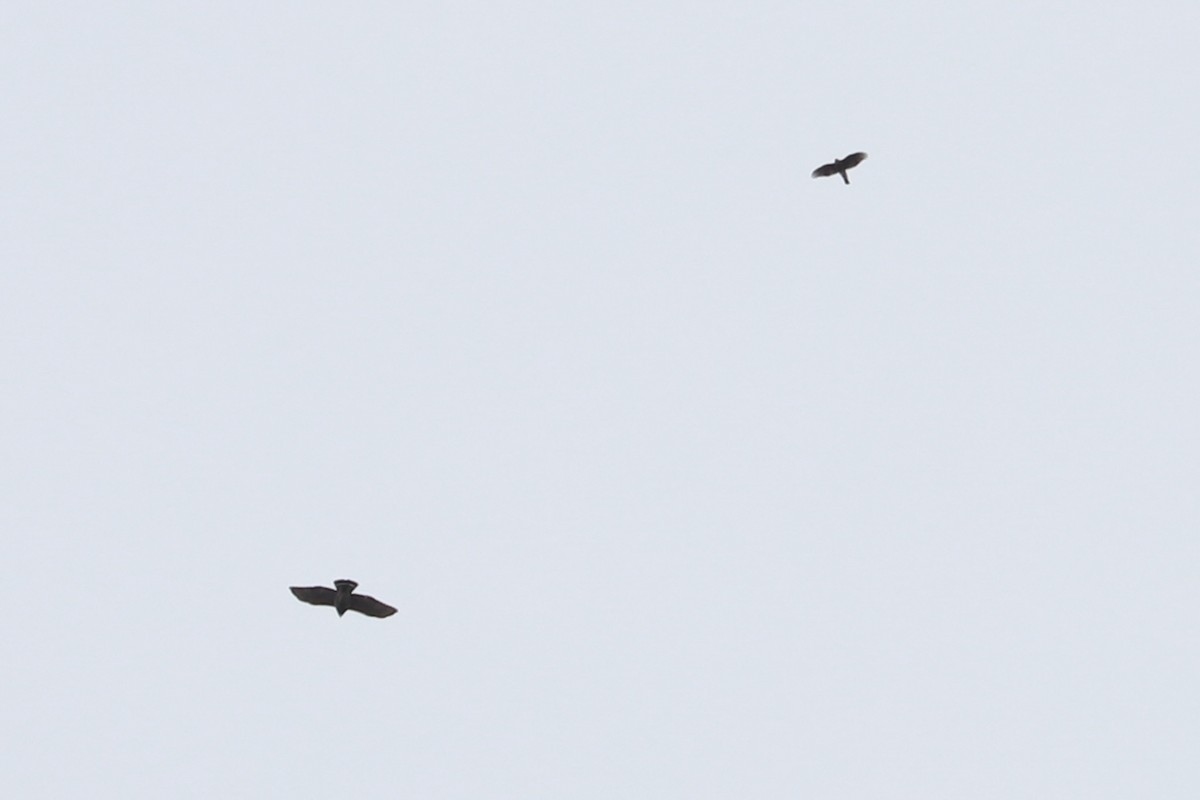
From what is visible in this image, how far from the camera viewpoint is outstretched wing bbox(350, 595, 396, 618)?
53.2m

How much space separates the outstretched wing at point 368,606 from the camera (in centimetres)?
5322

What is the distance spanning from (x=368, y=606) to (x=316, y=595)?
6.20 ft

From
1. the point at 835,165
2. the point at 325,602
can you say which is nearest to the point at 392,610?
the point at 325,602

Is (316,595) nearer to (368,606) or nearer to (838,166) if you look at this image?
(368,606)

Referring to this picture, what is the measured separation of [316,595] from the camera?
2127 inches

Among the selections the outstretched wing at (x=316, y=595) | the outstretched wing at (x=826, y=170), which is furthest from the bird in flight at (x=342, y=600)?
the outstretched wing at (x=826, y=170)

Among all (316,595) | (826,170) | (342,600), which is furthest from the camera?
(826,170)

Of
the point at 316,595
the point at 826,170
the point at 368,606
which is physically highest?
the point at 826,170

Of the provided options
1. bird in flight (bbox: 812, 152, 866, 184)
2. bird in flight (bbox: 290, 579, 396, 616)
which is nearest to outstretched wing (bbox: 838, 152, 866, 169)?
bird in flight (bbox: 812, 152, 866, 184)

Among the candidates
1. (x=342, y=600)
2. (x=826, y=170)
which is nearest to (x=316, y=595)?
(x=342, y=600)

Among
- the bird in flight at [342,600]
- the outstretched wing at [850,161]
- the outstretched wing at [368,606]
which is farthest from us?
the outstretched wing at [850,161]

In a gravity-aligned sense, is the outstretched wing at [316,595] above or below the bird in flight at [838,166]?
below

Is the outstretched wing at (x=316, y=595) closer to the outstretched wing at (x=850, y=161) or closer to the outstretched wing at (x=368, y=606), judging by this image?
the outstretched wing at (x=368, y=606)

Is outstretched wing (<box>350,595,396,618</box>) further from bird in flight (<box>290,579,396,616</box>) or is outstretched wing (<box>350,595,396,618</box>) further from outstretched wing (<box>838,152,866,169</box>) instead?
outstretched wing (<box>838,152,866,169</box>)
